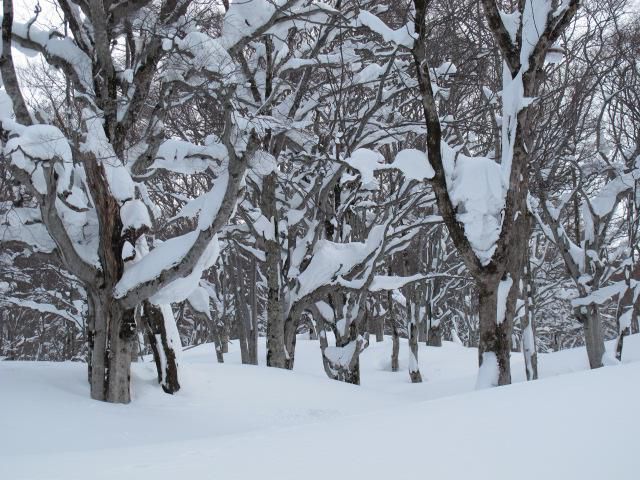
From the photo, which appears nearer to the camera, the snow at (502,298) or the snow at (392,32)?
the snow at (392,32)

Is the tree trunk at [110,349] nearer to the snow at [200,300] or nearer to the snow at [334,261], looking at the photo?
the snow at [334,261]

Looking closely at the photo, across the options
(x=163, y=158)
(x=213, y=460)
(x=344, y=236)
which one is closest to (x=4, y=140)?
(x=163, y=158)

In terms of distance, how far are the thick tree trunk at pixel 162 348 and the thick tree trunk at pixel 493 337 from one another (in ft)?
10.9

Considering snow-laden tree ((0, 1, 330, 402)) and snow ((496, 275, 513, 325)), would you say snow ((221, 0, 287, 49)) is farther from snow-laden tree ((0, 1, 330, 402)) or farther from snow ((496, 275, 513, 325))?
snow ((496, 275, 513, 325))

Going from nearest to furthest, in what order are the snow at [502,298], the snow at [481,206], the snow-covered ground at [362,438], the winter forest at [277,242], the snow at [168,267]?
1. the snow-covered ground at [362,438]
2. the winter forest at [277,242]
3. the snow at [168,267]
4. the snow at [481,206]
5. the snow at [502,298]

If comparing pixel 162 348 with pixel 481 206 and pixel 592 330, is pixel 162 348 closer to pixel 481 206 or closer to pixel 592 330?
pixel 481 206

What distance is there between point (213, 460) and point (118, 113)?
4.76 metres

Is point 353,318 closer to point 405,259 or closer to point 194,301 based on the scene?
point 194,301

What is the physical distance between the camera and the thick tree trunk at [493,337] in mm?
5973

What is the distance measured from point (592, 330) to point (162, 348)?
7.43m

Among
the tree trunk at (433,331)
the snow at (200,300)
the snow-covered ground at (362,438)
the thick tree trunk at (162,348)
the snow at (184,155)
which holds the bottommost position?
the tree trunk at (433,331)

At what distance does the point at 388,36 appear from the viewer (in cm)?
604

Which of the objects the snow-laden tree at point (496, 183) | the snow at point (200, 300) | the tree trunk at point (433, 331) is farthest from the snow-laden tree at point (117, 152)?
the tree trunk at point (433, 331)

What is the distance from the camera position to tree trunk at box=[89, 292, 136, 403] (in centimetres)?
593
